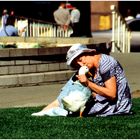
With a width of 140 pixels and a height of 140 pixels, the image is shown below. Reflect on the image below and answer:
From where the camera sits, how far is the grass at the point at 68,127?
6883mm

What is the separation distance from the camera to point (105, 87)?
25.9 ft

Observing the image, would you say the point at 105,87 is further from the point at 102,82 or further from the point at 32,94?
the point at 32,94

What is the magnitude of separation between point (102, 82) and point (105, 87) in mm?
104

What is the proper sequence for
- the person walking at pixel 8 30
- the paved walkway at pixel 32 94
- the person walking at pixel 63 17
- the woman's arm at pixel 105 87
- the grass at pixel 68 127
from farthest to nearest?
the person walking at pixel 63 17 < the person walking at pixel 8 30 < the paved walkway at pixel 32 94 < the woman's arm at pixel 105 87 < the grass at pixel 68 127

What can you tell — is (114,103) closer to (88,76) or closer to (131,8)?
(88,76)

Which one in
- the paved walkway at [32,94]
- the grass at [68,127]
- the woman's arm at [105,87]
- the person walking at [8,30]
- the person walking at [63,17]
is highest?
the person walking at [63,17]

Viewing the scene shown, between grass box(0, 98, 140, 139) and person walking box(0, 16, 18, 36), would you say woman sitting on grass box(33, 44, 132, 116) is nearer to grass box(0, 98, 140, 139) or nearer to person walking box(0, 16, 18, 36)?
grass box(0, 98, 140, 139)

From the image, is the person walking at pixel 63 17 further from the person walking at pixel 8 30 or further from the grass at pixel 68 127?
the grass at pixel 68 127

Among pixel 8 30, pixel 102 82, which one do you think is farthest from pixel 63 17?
pixel 102 82

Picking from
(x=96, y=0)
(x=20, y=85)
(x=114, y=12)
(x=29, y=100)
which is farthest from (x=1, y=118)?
(x=96, y=0)

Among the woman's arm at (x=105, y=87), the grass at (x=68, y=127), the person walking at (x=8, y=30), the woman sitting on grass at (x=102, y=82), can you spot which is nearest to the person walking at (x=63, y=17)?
the person walking at (x=8, y=30)

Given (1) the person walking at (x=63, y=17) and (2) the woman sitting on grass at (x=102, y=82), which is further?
(1) the person walking at (x=63, y=17)

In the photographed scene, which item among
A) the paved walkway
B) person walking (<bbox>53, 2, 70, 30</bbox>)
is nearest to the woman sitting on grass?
the paved walkway

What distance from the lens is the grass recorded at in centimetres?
A: 688
